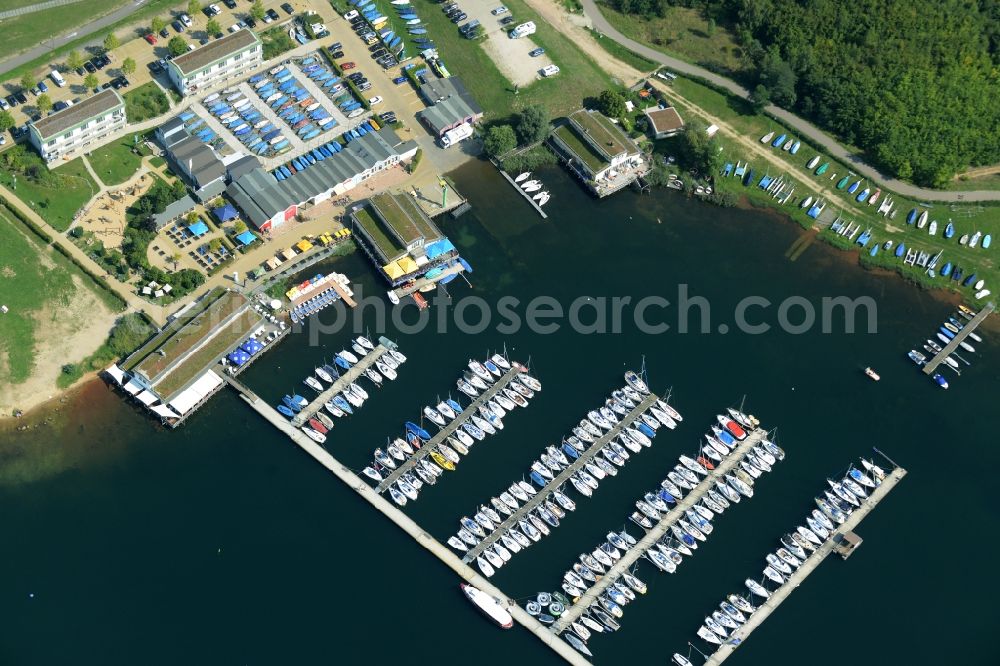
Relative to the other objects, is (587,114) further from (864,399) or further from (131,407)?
(131,407)

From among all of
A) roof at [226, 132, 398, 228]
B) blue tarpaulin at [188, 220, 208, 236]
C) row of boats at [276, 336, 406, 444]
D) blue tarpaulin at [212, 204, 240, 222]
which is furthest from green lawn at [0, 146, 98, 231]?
row of boats at [276, 336, 406, 444]

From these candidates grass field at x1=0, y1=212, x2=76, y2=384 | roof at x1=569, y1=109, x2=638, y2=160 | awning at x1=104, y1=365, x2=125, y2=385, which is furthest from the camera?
roof at x1=569, y1=109, x2=638, y2=160

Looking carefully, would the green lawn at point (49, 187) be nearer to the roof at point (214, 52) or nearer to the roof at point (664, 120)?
the roof at point (214, 52)

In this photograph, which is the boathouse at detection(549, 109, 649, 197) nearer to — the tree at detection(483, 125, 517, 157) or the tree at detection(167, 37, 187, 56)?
the tree at detection(483, 125, 517, 157)

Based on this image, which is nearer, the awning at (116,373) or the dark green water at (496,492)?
the dark green water at (496,492)

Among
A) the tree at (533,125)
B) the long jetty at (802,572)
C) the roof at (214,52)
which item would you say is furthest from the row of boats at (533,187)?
the long jetty at (802,572)

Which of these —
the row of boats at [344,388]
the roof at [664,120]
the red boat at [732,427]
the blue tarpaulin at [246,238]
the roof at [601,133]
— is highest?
the roof at [664,120]

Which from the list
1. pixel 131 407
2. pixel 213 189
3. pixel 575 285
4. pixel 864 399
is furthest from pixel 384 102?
pixel 864 399

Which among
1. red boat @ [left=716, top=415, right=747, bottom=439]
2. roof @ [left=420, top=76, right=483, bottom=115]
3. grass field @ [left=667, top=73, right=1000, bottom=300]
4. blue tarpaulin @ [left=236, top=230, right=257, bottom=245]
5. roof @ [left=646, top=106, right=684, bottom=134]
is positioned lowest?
blue tarpaulin @ [left=236, top=230, right=257, bottom=245]
